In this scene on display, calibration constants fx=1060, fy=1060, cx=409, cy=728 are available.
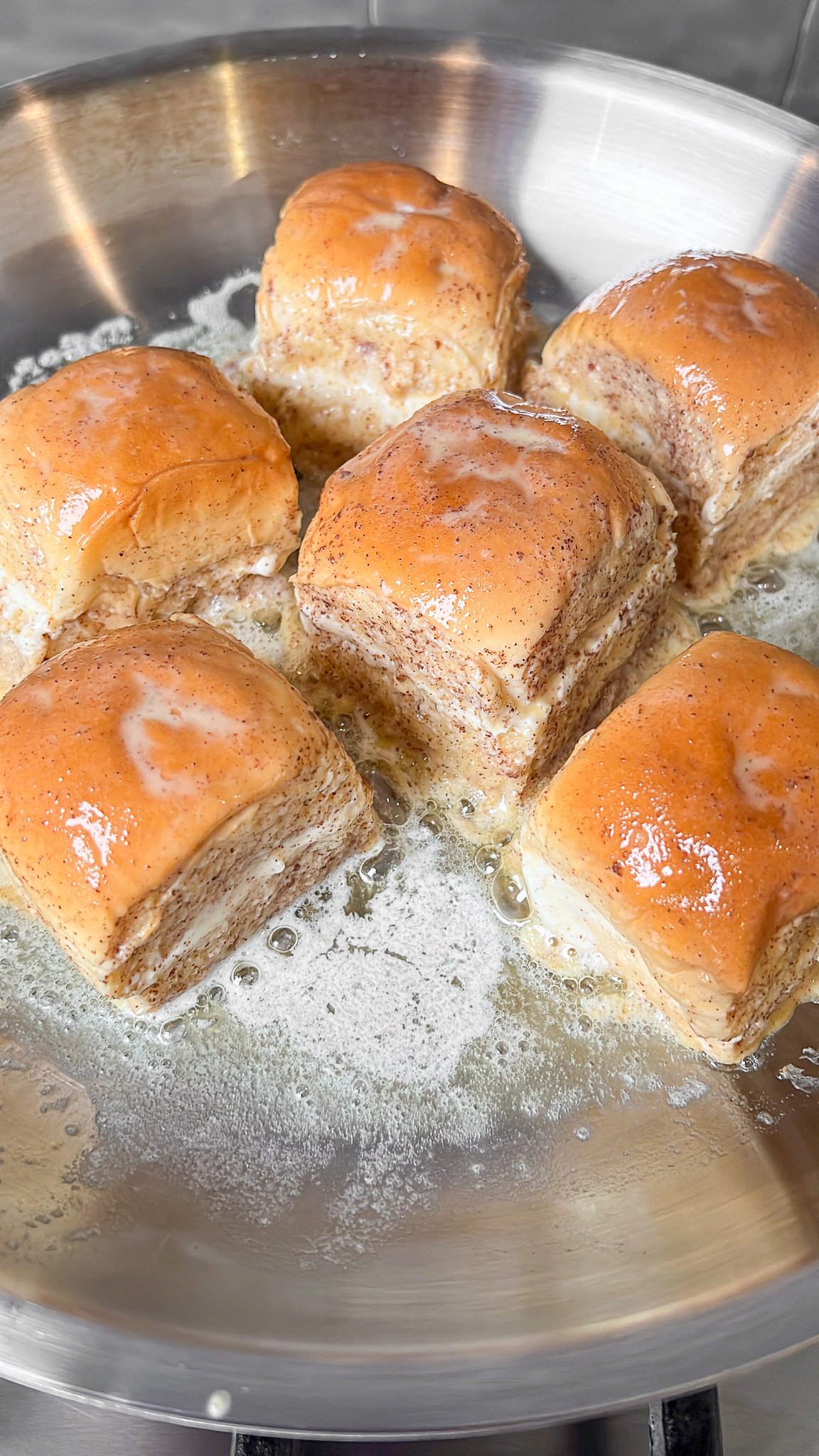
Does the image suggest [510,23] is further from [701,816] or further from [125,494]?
[701,816]

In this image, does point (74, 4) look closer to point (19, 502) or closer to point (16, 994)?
point (19, 502)

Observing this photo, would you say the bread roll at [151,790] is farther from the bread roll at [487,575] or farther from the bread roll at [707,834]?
the bread roll at [707,834]

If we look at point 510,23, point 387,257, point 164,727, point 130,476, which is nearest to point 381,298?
point 387,257

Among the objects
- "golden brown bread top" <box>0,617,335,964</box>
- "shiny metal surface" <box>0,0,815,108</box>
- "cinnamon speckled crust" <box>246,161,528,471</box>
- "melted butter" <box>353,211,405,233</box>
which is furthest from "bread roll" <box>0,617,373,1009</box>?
"shiny metal surface" <box>0,0,815,108</box>

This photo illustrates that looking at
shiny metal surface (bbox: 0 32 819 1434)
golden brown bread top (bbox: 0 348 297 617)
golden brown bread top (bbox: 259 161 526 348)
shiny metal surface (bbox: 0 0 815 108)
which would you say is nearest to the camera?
shiny metal surface (bbox: 0 32 819 1434)

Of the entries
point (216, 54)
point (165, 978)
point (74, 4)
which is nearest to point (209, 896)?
point (165, 978)

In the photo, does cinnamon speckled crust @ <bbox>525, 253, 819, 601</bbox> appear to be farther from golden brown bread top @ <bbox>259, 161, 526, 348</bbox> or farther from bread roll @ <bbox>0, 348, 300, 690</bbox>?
bread roll @ <bbox>0, 348, 300, 690</bbox>
